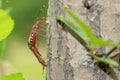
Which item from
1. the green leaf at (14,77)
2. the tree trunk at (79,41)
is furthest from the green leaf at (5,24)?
the tree trunk at (79,41)

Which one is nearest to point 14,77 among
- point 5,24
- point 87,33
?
point 5,24

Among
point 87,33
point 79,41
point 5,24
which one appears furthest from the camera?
point 79,41

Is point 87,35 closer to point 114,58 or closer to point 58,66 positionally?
point 114,58

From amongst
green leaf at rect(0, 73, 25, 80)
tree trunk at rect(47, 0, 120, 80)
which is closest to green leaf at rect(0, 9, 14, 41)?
green leaf at rect(0, 73, 25, 80)

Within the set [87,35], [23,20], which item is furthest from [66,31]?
[23,20]

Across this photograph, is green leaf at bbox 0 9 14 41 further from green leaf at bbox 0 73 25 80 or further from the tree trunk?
the tree trunk

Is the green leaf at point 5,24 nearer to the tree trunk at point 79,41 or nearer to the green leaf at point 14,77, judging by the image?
the green leaf at point 14,77

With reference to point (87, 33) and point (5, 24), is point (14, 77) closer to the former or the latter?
point (5, 24)

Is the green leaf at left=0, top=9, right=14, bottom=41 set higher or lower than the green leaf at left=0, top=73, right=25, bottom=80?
higher
